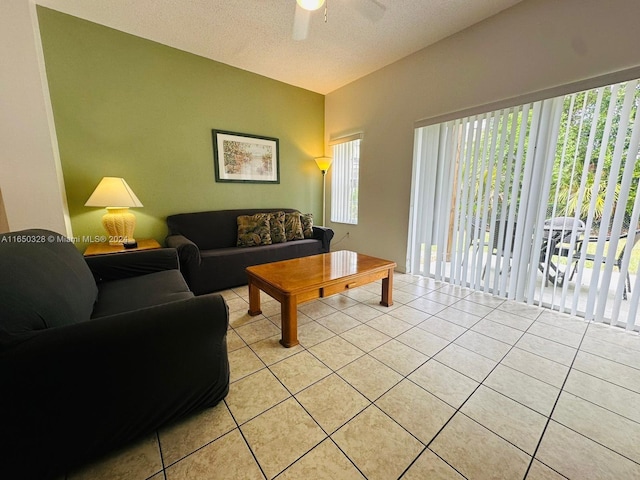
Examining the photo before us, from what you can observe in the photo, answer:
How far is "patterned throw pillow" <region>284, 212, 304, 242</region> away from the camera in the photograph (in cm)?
356

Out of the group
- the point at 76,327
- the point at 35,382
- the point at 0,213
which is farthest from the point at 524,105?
the point at 0,213

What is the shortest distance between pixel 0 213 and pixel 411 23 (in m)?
4.00

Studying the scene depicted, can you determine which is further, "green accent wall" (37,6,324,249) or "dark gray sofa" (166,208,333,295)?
"dark gray sofa" (166,208,333,295)

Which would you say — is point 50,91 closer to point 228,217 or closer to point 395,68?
point 228,217

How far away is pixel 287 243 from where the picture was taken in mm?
3350

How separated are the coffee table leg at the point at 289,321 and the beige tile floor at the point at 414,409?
0.20ft

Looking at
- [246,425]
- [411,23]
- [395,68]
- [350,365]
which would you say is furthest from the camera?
[395,68]

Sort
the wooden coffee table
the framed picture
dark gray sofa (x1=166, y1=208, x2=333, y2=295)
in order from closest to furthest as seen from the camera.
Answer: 1. the wooden coffee table
2. dark gray sofa (x1=166, y1=208, x2=333, y2=295)
3. the framed picture

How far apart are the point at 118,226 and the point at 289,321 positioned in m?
2.03

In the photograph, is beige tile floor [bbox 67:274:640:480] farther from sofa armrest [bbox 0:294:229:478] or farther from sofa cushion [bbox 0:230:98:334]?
→ sofa cushion [bbox 0:230:98:334]

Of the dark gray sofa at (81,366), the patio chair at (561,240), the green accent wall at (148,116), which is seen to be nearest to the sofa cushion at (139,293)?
the dark gray sofa at (81,366)

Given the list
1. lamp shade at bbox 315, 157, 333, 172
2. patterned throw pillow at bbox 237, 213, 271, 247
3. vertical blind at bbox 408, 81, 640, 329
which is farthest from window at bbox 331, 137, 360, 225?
patterned throw pillow at bbox 237, 213, 271, 247

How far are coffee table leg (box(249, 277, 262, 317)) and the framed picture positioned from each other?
1.86m

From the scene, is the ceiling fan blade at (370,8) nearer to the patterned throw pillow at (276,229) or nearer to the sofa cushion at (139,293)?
the patterned throw pillow at (276,229)
